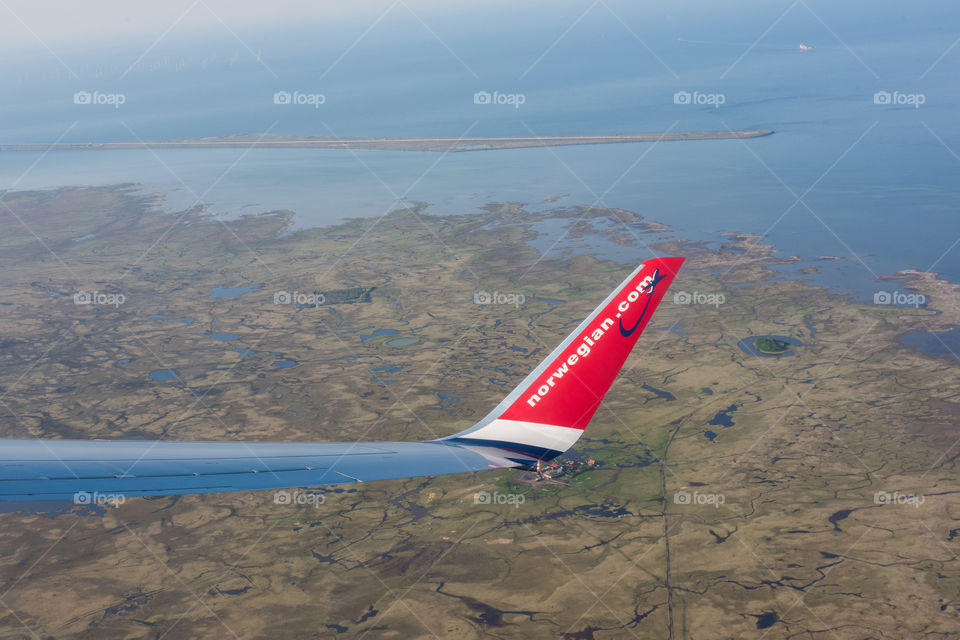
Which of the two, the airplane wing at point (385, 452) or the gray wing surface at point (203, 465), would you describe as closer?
the gray wing surface at point (203, 465)

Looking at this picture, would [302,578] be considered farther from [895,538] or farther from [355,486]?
[895,538]

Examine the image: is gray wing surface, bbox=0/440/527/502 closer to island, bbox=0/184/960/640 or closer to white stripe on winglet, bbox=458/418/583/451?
white stripe on winglet, bbox=458/418/583/451

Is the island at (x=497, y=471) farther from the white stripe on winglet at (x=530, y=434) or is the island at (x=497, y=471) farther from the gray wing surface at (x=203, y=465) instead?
the gray wing surface at (x=203, y=465)

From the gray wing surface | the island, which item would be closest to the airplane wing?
the gray wing surface

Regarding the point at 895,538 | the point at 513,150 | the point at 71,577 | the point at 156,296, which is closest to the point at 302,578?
the point at 71,577

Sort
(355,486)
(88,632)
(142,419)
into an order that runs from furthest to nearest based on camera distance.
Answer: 1. (142,419)
2. (355,486)
3. (88,632)

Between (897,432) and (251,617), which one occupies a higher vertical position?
(897,432)

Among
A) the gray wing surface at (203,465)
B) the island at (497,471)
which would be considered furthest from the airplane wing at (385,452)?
the island at (497,471)
